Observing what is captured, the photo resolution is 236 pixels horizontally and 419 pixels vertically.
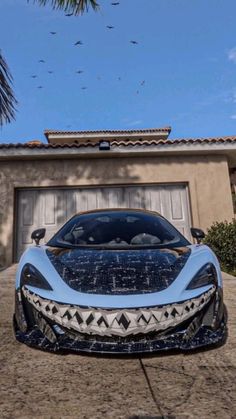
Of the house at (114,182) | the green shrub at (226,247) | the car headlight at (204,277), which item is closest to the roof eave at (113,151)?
the house at (114,182)

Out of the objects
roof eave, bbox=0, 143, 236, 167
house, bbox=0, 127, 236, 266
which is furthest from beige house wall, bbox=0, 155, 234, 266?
roof eave, bbox=0, 143, 236, 167

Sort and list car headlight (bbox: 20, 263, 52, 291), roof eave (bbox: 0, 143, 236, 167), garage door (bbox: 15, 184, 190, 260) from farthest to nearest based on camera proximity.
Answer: garage door (bbox: 15, 184, 190, 260), roof eave (bbox: 0, 143, 236, 167), car headlight (bbox: 20, 263, 52, 291)

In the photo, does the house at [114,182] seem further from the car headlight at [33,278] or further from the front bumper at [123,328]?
the front bumper at [123,328]

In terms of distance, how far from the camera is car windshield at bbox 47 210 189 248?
3.21 metres

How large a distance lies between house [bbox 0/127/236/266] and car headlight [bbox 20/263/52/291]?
6111mm

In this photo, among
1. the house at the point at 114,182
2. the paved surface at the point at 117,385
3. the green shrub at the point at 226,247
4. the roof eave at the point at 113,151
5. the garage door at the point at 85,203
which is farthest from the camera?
the garage door at the point at 85,203

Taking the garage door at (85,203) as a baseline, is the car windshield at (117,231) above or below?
below

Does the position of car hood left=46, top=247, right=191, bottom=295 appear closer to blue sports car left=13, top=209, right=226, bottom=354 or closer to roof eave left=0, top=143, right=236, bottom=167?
blue sports car left=13, top=209, right=226, bottom=354

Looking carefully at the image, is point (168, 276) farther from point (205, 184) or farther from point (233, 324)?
point (205, 184)

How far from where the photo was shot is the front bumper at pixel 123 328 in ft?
6.50

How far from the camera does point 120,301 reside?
2041 millimetres

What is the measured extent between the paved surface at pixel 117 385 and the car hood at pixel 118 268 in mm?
501

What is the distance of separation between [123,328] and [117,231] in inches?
62.8

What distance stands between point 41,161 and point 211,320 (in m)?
7.46
